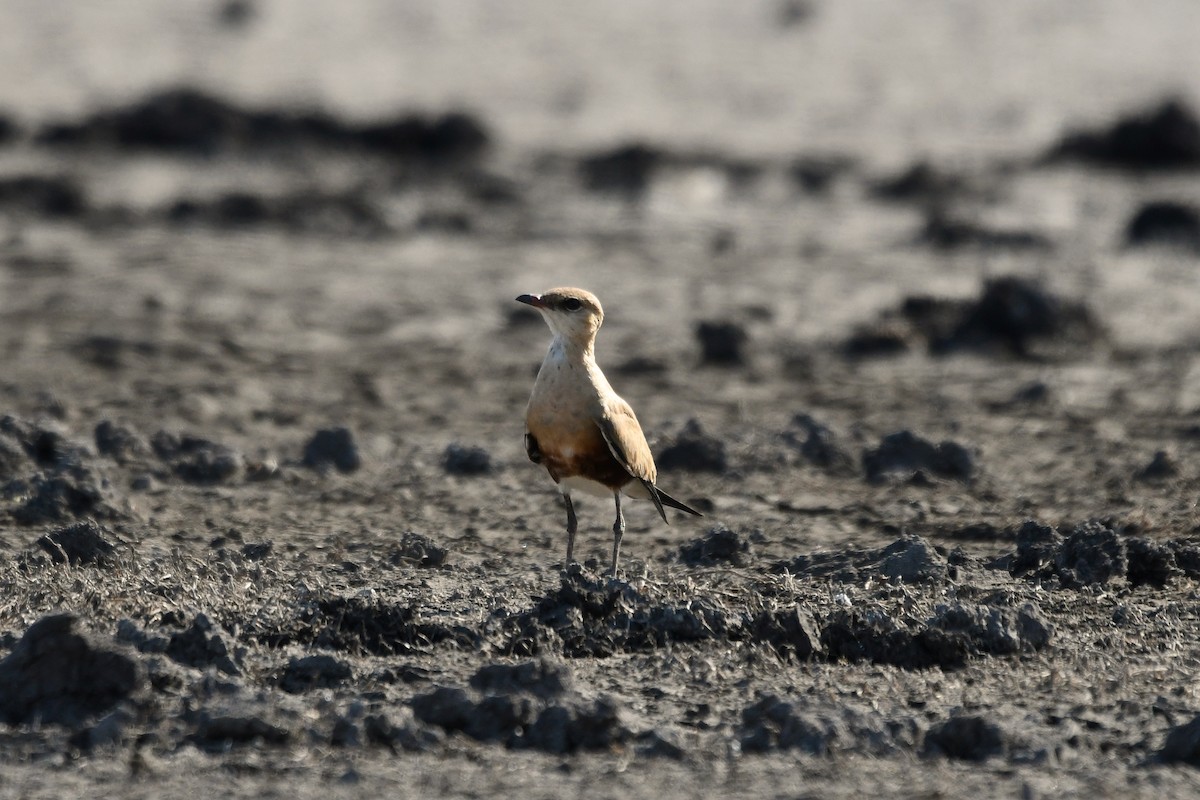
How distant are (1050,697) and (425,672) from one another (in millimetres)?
2010

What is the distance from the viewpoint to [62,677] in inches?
209

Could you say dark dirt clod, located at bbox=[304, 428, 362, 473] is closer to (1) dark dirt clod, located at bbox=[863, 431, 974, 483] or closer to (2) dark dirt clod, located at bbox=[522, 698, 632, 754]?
(1) dark dirt clod, located at bbox=[863, 431, 974, 483]

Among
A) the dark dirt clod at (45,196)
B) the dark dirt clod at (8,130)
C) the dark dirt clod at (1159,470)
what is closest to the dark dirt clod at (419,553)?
the dark dirt clod at (1159,470)

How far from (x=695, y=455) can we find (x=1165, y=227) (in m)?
7.86

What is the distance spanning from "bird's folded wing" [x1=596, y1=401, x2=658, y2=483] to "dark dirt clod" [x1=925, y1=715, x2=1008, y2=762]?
5.66 feet

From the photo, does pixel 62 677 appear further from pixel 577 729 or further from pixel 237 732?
pixel 577 729

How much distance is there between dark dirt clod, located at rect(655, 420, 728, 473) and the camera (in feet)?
28.8

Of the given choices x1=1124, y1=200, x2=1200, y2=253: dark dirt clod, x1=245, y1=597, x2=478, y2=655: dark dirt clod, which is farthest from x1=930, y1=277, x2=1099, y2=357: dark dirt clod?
x1=245, y1=597, x2=478, y2=655: dark dirt clod

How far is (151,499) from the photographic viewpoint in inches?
316

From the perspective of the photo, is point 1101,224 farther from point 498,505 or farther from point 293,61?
point 293,61

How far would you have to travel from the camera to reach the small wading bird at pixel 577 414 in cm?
644

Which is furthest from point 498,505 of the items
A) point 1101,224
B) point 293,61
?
point 293,61

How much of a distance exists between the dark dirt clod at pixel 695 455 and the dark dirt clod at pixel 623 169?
7928 millimetres

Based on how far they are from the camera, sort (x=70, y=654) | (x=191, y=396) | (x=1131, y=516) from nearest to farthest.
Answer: (x=70, y=654) < (x=1131, y=516) < (x=191, y=396)
